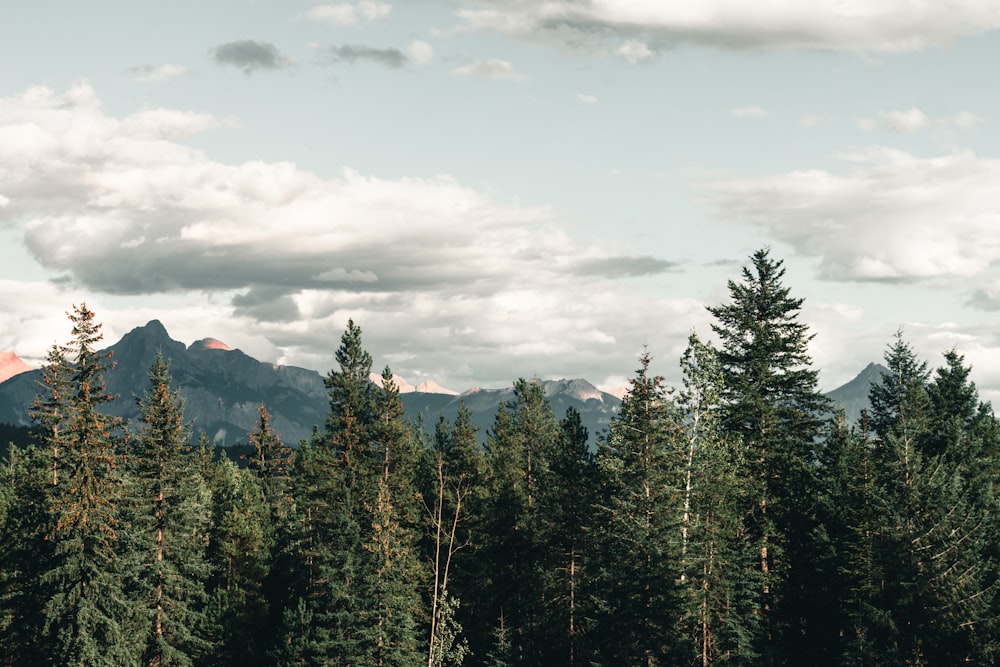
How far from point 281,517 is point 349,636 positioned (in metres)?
26.7

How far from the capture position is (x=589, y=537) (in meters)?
55.0

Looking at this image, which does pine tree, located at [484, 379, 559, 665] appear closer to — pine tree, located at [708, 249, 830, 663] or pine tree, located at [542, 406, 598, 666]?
pine tree, located at [542, 406, 598, 666]

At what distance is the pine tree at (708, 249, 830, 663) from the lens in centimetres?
4900

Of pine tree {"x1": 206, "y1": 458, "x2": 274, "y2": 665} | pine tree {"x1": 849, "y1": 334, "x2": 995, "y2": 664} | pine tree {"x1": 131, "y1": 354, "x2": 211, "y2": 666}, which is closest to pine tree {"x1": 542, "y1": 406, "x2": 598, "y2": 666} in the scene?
pine tree {"x1": 849, "y1": 334, "x2": 995, "y2": 664}

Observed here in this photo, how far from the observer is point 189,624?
200 feet

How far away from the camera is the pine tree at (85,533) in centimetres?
4759

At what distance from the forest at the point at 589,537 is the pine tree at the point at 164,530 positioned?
166 millimetres

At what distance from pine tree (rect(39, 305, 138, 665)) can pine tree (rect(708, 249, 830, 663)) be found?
3257cm

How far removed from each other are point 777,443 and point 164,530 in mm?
36314

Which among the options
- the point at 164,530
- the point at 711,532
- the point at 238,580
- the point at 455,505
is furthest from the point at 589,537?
the point at 238,580

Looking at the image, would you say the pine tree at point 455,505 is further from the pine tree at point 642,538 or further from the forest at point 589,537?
the pine tree at point 642,538

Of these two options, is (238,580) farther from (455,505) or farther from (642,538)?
(642,538)

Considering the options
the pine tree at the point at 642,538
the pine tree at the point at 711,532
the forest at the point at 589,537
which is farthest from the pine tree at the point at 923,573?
the pine tree at the point at 642,538

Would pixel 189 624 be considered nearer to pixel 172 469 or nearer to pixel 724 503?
pixel 172 469
